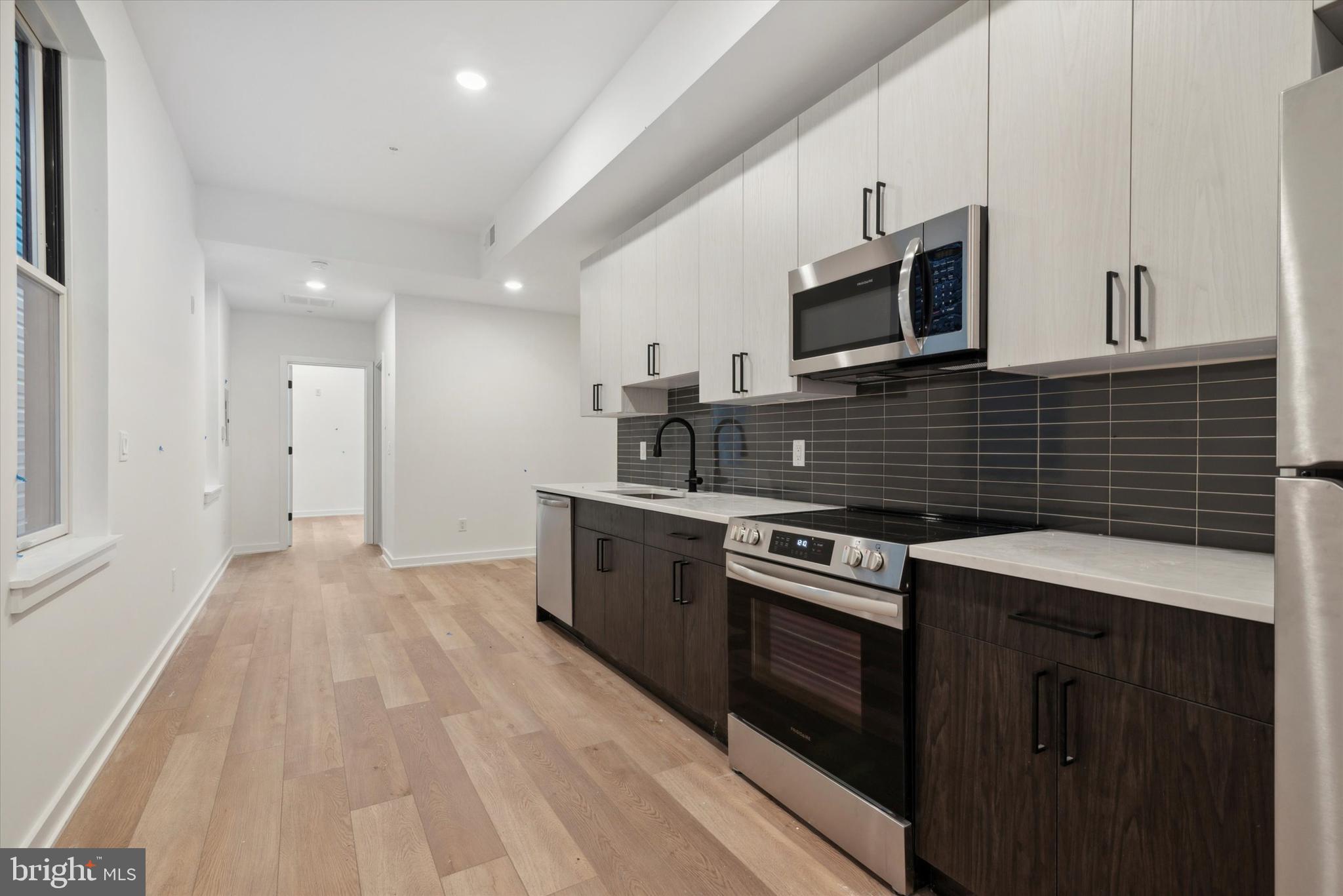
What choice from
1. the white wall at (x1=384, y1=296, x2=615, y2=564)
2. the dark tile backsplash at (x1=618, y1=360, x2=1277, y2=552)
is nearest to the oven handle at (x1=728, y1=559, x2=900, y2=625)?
the dark tile backsplash at (x1=618, y1=360, x2=1277, y2=552)

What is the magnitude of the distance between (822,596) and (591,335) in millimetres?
2618

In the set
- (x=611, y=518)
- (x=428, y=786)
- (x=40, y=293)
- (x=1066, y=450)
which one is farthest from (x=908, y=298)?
(x=40, y=293)

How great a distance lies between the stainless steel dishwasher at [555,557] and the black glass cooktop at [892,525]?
1.71 metres

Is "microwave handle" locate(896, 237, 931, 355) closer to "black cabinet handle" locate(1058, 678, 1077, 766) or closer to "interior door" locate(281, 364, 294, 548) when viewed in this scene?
"black cabinet handle" locate(1058, 678, 1077, 766)

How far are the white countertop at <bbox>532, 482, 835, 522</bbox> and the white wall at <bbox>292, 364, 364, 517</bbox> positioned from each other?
25.9ft

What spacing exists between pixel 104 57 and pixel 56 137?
345 millimetres

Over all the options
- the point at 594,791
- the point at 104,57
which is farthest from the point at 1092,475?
the point at 104,57

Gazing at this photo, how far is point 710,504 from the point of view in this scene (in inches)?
105

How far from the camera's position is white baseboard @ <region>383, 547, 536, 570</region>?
5.71 meters

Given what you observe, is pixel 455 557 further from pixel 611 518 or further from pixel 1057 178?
pixel 1057 178

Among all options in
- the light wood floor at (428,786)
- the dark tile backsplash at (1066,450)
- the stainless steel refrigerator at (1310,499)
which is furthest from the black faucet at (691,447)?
the stainless steel refrigerator at (1310,499)

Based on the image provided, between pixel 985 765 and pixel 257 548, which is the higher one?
pixel 985 765

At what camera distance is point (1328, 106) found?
2.56ft

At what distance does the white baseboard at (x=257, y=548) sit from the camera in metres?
6.49
